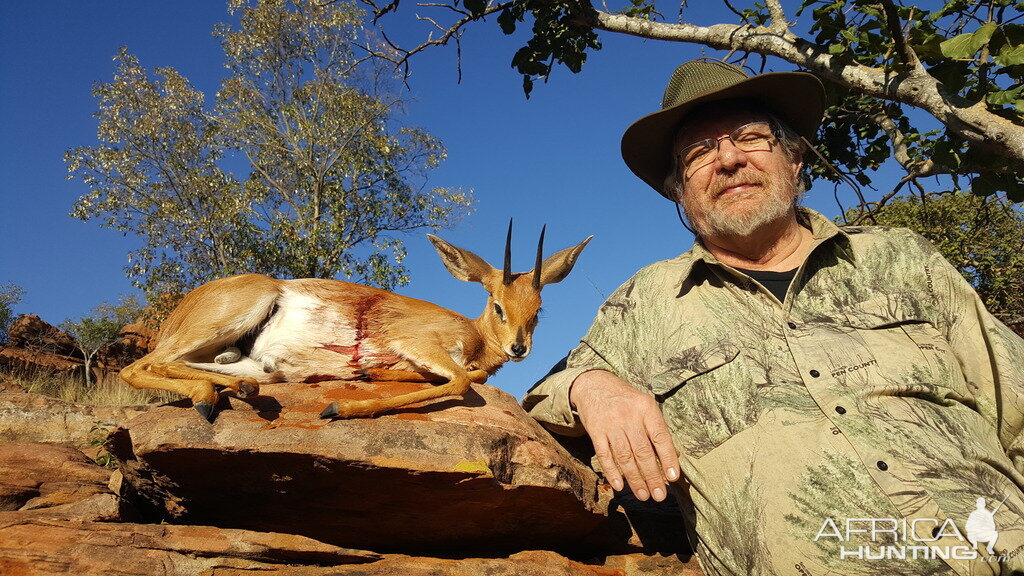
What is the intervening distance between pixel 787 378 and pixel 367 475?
257cm

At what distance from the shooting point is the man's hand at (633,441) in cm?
343

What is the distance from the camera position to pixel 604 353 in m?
4.49

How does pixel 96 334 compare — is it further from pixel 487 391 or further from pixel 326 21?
pixel 487 391

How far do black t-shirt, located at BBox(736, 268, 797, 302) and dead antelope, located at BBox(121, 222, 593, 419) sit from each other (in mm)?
2282

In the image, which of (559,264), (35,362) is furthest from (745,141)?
(35,362)

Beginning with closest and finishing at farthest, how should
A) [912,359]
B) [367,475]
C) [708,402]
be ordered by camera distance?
1. [912,359]
2. [708,402]
3. [367,475]

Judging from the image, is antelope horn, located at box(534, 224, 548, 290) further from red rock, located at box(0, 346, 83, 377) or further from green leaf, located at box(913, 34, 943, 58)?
red rock, located at box(0, 346, 83, 377)

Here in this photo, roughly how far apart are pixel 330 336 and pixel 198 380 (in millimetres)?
1372

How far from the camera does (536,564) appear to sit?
441cm

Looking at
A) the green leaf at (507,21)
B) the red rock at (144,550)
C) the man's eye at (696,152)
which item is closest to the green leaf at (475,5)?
the green leaf at (507,21)

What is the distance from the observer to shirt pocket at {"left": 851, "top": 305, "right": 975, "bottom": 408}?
12.0ft

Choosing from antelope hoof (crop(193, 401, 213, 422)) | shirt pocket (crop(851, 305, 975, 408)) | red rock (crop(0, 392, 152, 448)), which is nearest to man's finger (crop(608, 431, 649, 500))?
shirt pocket (crop(851, 305, 975, 408))

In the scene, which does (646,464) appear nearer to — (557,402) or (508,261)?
(557,402)

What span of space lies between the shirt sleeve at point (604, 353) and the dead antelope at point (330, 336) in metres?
0.83
